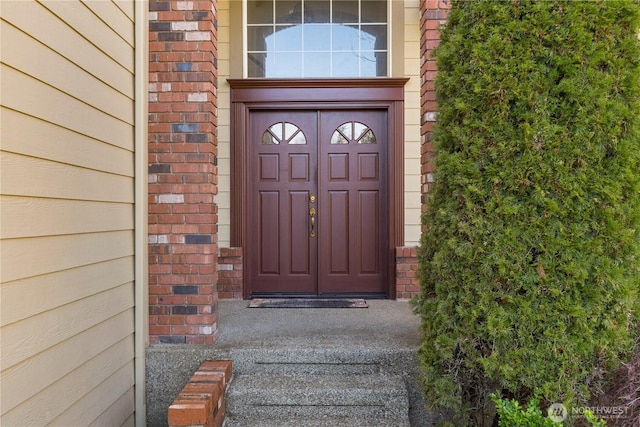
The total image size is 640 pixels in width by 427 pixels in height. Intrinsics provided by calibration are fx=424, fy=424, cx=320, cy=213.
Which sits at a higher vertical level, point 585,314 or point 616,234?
point 616,234

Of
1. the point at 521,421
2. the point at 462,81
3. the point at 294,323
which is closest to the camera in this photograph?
the point at 521,421

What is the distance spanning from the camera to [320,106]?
4059 millimetres

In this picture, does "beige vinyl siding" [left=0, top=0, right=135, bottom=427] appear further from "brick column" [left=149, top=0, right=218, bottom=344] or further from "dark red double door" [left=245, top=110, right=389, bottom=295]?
"dark red double door" [left=245, top=110, right=389, bottom=295]

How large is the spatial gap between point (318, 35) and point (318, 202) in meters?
1.62

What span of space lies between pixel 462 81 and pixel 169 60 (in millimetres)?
1730

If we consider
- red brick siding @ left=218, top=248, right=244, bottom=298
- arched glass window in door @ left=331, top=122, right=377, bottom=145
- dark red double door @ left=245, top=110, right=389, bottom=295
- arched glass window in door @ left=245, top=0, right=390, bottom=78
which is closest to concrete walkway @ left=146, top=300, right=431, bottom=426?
red brick siding @ left=218, top=248, right=244, bottom=298

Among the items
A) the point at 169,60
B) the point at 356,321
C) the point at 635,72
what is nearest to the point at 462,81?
the point at 635,72

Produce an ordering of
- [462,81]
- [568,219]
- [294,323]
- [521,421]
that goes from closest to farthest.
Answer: [521,421], [568,219], [462,81], [294,323]

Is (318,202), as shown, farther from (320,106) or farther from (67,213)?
(67,213)

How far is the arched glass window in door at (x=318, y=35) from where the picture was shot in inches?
161

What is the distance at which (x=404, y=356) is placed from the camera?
2.44m

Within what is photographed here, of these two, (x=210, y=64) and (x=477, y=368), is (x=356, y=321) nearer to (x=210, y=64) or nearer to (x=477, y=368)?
(x=477, y=368)

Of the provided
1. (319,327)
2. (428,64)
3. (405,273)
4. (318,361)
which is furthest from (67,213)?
(405,273)

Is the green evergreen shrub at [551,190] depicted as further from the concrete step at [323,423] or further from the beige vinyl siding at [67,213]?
the beige vinyl siding at [67,213]
